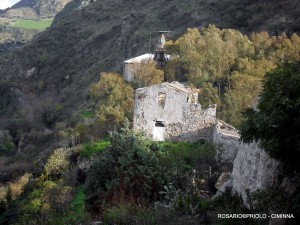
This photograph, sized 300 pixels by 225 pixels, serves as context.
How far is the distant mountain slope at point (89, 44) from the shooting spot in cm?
4162

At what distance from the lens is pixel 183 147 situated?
18141 mm

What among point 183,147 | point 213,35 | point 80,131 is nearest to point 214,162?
point 183,147

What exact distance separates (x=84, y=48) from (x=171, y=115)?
43.1 metres

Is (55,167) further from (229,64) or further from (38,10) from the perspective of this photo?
(38,10)

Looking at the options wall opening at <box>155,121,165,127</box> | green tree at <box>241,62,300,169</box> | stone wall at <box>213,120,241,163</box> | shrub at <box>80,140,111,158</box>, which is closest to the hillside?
shrub at <box>80,140,111,158</box>

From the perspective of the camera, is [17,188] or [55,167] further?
[17,188]

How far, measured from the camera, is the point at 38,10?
126250 millimetres

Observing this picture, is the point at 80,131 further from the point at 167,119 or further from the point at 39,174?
the point at 167,119

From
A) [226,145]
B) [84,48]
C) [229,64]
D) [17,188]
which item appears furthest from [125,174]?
[84,48]

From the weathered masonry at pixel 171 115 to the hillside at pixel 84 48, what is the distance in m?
12.1

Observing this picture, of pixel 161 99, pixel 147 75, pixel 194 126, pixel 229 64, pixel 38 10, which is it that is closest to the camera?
pixel 161 99

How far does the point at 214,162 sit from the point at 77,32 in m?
52.5

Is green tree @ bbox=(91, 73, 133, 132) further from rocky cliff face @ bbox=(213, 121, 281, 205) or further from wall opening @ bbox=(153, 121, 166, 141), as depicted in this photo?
rocky cliff face @ bbox=(213, 121, 281, 205)

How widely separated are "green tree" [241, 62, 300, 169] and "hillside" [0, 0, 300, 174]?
22216 mm
